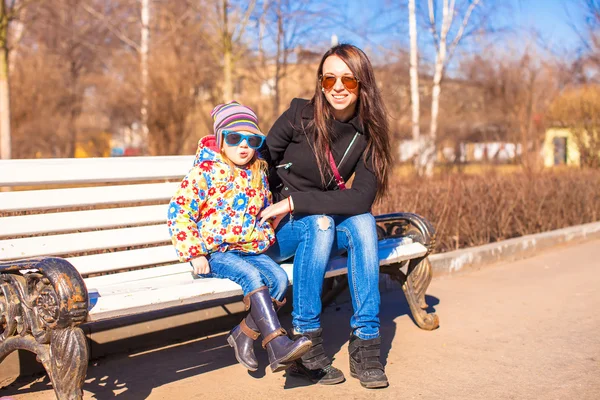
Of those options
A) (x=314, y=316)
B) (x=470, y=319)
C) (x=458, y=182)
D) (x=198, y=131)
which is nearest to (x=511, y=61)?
(x=198, y=131)

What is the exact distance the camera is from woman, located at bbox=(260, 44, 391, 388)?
3.25 m

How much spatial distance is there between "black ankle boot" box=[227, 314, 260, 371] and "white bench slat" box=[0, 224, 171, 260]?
2.67 feet

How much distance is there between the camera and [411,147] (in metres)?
14.4

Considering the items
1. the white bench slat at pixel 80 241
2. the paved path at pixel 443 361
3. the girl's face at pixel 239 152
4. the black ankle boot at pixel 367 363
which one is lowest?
the paved path at pixel 443 361

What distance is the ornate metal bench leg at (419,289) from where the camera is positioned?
413cm

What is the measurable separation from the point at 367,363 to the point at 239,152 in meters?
1.13

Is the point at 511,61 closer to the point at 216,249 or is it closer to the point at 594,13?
the point at 594,13

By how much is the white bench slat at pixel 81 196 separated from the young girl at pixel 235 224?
21.7 inches

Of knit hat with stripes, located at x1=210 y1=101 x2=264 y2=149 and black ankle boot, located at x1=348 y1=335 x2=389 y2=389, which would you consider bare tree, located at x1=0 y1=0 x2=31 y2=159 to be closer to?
knit hat with stripes, located at x1=210 y1=101 x2=264 y2=149

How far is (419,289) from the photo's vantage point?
13.5ft

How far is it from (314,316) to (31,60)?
754 inches

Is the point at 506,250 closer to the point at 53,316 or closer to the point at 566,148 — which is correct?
the point at 53,316

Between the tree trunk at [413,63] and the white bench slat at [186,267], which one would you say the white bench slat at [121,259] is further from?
the tree trunk at [413,63]

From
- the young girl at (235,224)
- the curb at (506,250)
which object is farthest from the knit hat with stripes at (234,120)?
the curb at (506,250)
